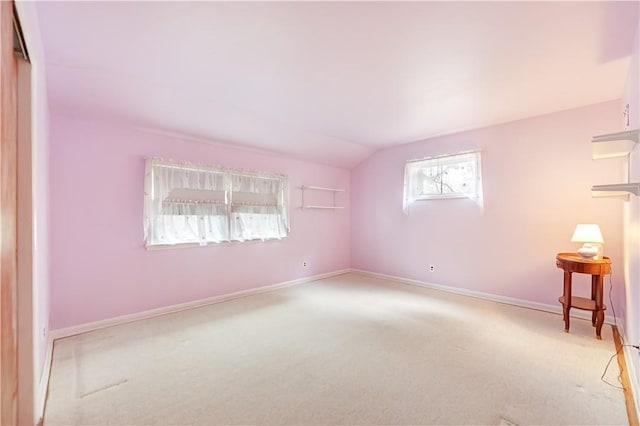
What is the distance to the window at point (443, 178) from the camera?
4.32 meters

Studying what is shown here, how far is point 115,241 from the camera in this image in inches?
125

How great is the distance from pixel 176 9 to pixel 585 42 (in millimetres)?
2932

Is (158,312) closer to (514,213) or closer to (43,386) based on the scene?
(43,386)

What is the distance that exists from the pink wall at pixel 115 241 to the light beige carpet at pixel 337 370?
0.36m

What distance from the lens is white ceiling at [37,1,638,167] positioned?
184cm

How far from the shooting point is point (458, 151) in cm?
445

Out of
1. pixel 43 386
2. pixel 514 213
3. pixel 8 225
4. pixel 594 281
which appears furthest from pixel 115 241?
pixel 594 281

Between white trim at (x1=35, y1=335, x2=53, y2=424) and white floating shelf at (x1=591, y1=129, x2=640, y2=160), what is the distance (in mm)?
3889

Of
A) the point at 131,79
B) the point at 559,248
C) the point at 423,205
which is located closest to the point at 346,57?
the point at 131,79

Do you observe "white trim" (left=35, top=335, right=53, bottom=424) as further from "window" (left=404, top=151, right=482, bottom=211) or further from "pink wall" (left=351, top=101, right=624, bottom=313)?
"window" (left=404, top=151, right=482, bottom=211)

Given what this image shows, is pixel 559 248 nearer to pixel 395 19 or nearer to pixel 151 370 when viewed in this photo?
pixel 395 19

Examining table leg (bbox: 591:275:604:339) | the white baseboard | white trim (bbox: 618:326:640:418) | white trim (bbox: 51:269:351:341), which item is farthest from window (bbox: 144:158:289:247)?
white trim (bbox: 618:326:640:418)

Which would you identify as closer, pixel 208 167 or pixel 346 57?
pixel 346 57

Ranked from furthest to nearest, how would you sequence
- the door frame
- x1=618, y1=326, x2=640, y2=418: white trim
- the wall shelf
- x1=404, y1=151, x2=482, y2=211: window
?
the wall shelf < x1=404, y1=151, x2=482, y2=211: window < x1=618, y1=326, x2=640, y2=418: white trim < the door frame
